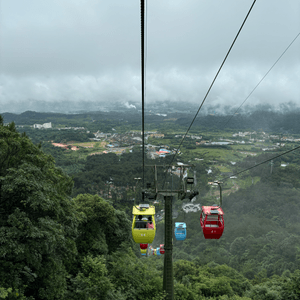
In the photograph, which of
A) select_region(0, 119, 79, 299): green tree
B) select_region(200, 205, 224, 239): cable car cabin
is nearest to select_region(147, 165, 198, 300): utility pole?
select_region(200, 205, 224, 239): cable car cabin

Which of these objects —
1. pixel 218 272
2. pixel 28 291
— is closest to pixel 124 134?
pixel 218 272

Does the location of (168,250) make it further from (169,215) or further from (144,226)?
(169,215)

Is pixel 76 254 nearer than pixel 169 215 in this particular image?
No

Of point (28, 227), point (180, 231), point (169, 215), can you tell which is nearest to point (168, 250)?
point (169, 215)

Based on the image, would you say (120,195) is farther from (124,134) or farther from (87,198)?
(124,134)

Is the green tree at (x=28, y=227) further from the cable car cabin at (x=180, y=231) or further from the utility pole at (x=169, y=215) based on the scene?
the cable car cabin at (x=180, y=231)

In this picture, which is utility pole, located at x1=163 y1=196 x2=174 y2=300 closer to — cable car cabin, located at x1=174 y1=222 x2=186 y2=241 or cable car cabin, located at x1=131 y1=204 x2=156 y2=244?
cable car cabin, located at x1=131 y1=204 x2=156 y2=244

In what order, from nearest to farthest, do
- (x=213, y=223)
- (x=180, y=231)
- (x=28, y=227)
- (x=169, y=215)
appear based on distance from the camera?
(x=28, y=227) → (x=169, y=215) → (x=213, y=223) → (x=180, y=231)

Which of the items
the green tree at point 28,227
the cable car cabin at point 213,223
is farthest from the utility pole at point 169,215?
the green tree at point 28,227

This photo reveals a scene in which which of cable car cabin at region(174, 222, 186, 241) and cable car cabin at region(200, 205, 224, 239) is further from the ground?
cable car cabin at region(200, 205, 224, 239)
